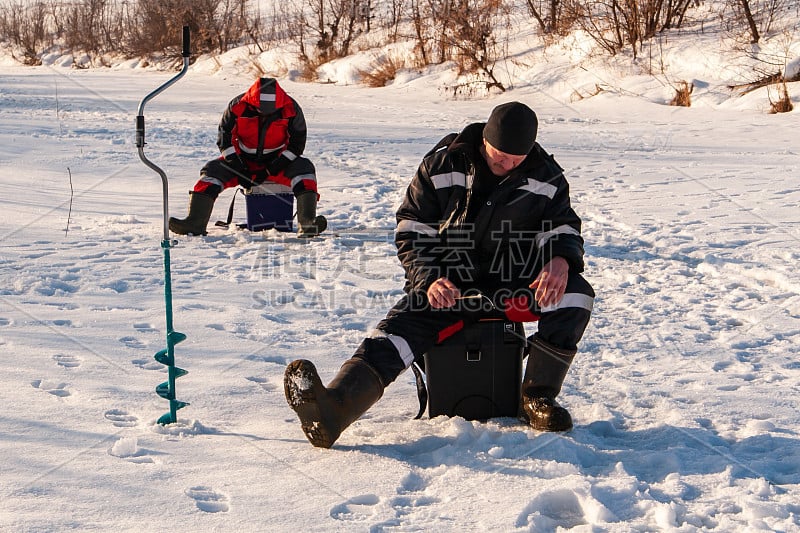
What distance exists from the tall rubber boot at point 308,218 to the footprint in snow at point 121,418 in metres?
2.96

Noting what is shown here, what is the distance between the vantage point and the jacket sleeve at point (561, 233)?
3088 mm

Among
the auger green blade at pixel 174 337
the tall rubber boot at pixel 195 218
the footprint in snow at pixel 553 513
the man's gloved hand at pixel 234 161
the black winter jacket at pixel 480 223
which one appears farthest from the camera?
the man's gloved hand at pixel 234 161

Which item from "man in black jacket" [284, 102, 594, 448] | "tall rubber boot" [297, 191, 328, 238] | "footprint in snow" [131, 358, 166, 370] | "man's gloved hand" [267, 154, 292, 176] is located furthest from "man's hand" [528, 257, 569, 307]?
"man's gloved hand" [267, 154, 292, 176]

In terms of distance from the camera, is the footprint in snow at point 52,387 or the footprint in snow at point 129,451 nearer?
the footprint in snow at point 129,451

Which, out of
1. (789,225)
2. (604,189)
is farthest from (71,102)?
(789,225)

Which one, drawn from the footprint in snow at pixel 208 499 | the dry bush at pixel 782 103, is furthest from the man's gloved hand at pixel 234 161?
the dry bush at pixel 782 103

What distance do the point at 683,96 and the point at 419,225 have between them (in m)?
9.77

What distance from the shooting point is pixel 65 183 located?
7.58m

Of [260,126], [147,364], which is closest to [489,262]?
[147,364]

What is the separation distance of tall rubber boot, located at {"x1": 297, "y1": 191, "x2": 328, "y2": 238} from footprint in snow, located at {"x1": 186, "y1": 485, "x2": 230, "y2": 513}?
3483mm

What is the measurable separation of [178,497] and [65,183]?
19.1 ft

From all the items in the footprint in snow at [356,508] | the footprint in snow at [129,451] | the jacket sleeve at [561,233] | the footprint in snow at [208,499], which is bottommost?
the footprint in snow at [356,508]

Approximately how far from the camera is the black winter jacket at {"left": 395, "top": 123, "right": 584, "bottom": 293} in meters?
3.17

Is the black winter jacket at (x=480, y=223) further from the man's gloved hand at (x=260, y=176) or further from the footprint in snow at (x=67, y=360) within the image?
the man's gloved hand at (x=260, y=176)
